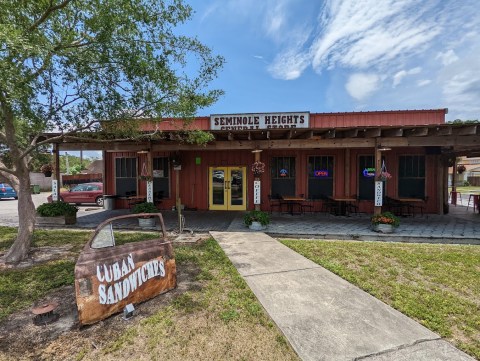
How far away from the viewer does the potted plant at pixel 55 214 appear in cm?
886

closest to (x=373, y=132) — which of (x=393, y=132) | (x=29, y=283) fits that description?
(x=393, y=132)

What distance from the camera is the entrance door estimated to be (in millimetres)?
11523

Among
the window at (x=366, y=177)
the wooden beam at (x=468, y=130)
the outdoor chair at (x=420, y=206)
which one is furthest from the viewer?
the window at (x=366, y=177)

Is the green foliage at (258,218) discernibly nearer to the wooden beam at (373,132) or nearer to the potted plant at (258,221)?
the potted plant at (258,221)

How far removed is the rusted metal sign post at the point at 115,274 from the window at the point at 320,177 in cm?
827

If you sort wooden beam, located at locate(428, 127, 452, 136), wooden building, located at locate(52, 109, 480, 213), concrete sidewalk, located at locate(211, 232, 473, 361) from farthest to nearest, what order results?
wooden building, located at locate(52, 109, 480, 213)
wooden beam, located at locate(428, 127, 452, 136)
concrete sidewalk, located at locate(211, 232, 473, 361)

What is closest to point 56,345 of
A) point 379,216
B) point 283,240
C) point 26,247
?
point 26,247

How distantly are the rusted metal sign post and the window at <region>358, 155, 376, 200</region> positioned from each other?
9.24m

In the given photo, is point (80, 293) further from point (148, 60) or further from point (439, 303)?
point (439, 303)

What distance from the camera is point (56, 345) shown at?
2740mm

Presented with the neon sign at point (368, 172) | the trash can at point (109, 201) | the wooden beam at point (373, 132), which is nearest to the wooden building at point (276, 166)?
the neon sign at point (368, 172)

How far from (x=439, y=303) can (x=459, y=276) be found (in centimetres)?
140

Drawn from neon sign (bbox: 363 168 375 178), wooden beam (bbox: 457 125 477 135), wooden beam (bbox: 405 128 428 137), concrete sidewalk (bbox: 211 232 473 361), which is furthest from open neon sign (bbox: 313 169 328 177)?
concrete sidewalk (bbox: 211 232 473 361)

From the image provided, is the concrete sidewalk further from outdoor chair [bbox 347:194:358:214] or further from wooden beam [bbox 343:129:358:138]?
outdoor chair [bbox 347:194:358:214]
